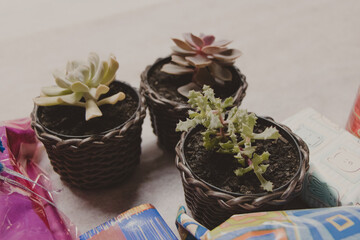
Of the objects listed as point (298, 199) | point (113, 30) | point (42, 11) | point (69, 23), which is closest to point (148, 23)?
point (113, 30)

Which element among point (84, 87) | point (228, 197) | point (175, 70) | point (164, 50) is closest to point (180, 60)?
point (175, 70)

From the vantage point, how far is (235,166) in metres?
0.76

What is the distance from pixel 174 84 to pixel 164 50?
20.6 inches

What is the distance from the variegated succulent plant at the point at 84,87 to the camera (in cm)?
84

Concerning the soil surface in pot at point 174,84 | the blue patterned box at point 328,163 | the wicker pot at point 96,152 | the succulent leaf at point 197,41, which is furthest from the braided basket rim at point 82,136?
the blue patterned box at point 328,163

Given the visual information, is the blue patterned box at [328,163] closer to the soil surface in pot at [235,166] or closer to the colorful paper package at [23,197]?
the soil surface in pot at [235,166]

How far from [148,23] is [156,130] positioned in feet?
2.40

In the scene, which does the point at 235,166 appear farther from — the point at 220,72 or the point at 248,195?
the point at 220,72

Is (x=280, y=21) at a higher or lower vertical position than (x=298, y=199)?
higher

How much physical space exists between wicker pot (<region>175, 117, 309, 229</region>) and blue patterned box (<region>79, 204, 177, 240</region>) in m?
0.09

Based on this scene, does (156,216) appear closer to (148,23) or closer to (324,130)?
(324,130)

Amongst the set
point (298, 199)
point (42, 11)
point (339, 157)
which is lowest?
point (298, 199)

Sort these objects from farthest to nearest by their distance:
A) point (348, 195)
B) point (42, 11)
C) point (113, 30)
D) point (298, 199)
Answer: point (42, 11) → point (113, 30) → point (298, 199) → point (348, 195)

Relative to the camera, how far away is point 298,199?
926mm
